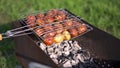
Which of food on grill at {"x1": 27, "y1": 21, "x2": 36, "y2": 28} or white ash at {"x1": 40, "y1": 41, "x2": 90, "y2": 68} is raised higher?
food on grill at {"x1": 27, "y1": 21, "x2": 36, "y2": 28}

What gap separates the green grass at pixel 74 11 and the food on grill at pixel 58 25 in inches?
50.0

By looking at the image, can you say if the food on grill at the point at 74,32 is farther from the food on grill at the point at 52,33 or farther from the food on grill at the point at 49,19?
the food on grill at the point at 49,19

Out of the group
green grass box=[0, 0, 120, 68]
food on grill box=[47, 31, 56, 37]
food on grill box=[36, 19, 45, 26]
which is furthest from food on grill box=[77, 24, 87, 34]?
green grass box=[0, 0, 120, 68]

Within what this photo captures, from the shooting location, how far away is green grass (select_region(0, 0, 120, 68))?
4430 mm

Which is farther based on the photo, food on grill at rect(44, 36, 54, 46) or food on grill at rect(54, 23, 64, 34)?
food on grill at rect(54, 23, 64, 34)

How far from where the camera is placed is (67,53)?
3.03 meters

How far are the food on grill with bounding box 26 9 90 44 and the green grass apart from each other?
1.27m

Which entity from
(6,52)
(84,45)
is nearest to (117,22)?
(84,45)

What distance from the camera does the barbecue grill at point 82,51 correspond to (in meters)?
2.62

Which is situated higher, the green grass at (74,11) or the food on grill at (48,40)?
the food on grill at (48,40)

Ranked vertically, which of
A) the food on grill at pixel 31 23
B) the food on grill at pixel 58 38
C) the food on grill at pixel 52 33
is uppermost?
the food on grill at pixel 31 23

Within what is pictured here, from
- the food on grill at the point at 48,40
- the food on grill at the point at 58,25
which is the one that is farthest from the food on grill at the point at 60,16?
the food on grill at the point at 48,40

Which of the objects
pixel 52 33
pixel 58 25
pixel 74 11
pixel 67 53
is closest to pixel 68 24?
pixel 58 25

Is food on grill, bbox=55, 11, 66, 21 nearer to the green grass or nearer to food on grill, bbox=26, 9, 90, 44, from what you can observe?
food on grill, bbox=26, 9, 90, 44
